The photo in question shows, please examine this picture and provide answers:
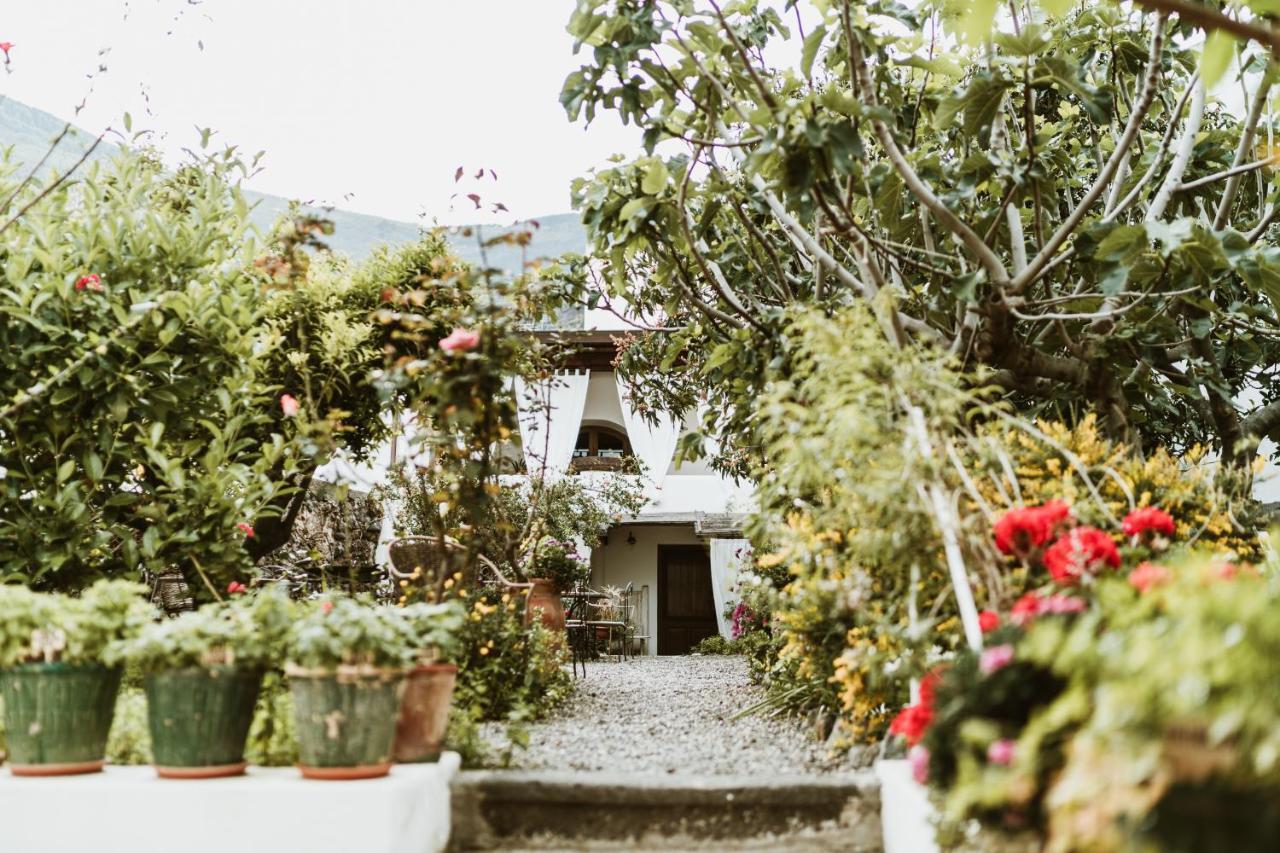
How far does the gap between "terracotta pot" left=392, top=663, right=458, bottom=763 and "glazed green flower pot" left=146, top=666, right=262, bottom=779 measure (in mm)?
512

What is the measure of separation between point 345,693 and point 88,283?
260 cm

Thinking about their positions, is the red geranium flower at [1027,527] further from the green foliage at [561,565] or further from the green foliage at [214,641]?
the green foliage at [561,565]

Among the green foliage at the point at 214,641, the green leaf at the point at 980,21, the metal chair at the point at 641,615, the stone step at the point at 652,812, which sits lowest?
the metal chair at the point at 641,615

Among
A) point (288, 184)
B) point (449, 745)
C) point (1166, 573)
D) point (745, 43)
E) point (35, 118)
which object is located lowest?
point (449, 745)

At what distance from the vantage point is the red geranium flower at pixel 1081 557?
263 cm

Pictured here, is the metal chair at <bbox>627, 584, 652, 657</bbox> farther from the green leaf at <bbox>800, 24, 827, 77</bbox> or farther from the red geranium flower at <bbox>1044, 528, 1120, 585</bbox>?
the red geranium flower at <bbox>1044, 528, 1120, 585</bbox>

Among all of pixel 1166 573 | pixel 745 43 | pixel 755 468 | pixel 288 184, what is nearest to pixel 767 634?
pixel 755 468

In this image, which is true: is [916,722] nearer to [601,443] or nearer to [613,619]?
[613,619]

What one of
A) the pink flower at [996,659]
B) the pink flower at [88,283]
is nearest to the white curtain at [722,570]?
the pink flower at [88,283]

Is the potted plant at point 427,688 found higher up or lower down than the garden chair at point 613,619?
higher up

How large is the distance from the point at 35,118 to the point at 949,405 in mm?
16514

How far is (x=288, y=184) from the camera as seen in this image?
7699 mm

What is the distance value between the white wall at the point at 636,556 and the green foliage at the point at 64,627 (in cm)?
1137

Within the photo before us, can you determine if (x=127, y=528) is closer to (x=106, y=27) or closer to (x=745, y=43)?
(x=106, y=27)
